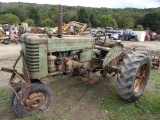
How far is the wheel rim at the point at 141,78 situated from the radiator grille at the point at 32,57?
2.47 meters

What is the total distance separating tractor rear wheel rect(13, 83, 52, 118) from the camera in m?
3.44

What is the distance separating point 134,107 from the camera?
13.5 ft

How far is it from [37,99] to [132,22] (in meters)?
48.7

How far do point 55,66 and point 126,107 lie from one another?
1.75m

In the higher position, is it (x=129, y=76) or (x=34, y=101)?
(x=129, y=76)

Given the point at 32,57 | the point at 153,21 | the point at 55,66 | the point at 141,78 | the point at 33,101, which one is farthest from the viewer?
the point at 153,21

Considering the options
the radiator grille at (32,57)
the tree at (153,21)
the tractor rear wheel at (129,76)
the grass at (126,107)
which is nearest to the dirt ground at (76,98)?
the grass at (126,107)

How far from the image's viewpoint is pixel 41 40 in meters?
3.34

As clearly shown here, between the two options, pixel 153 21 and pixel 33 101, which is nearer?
pixel 33 101

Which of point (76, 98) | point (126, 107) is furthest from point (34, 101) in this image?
point (126, 107)

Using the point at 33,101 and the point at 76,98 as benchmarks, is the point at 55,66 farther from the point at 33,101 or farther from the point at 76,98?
the point at 76,98

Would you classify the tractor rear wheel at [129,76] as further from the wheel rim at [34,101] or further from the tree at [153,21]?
the tree at [153,21]

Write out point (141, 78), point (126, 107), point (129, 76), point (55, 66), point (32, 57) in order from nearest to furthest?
point (32, 57)
point (55, 66)
point (129, 76)
point (126, 107)
point (141, 78)

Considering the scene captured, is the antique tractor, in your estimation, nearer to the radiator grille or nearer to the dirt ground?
the radiator grille
